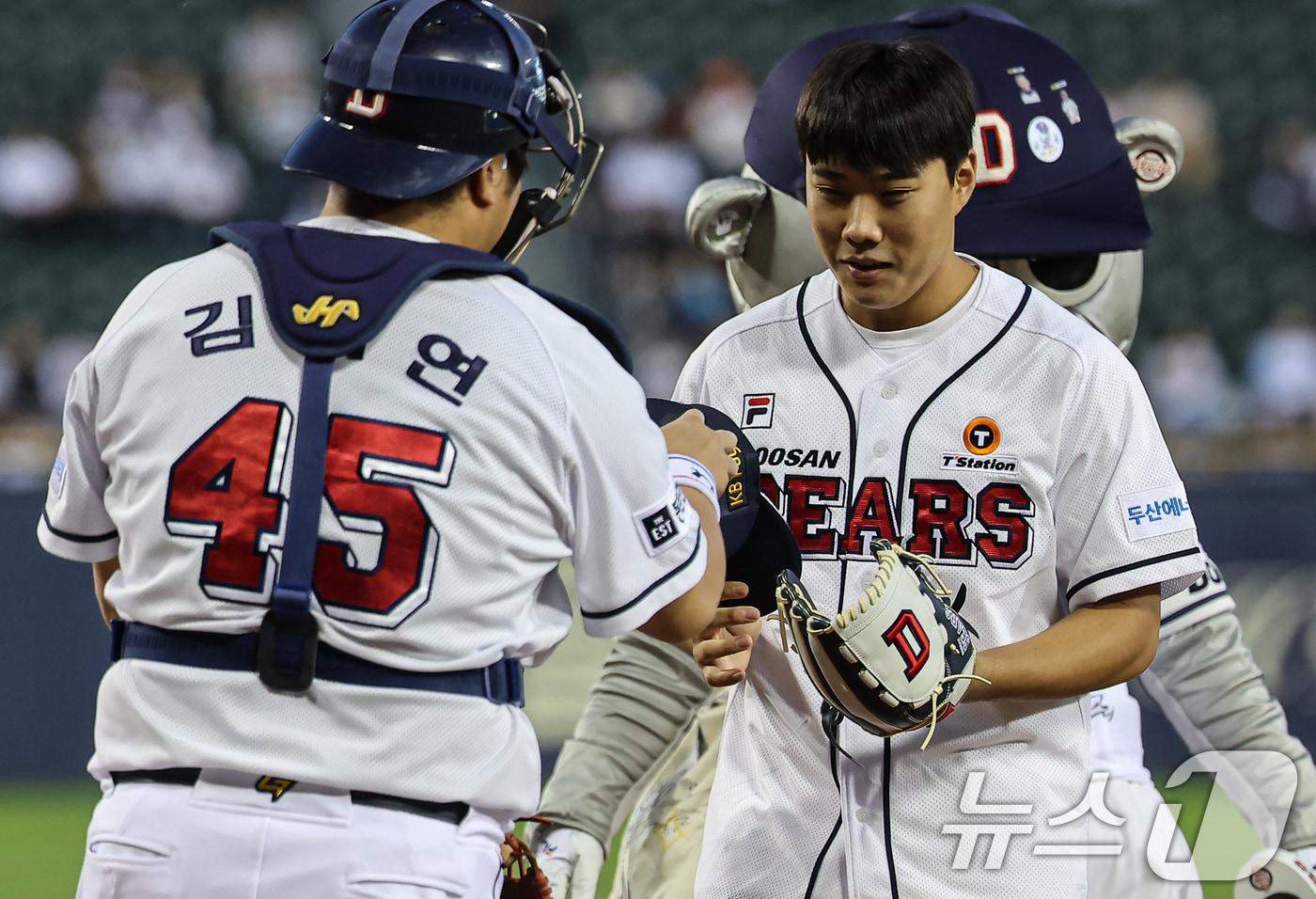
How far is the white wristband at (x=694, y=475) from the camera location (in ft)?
8.88

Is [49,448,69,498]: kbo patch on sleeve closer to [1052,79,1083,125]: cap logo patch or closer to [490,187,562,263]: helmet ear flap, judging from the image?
[490,187,562,263]: helmet ear flap

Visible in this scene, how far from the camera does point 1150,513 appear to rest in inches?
111

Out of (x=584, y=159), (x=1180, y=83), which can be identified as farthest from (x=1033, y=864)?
(x=1180, y=83)

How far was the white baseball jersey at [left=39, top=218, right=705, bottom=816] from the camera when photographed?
2.37m

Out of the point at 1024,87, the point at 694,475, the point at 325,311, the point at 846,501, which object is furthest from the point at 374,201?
the point at 1024,87

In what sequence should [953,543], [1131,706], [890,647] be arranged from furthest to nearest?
[1131,706] → [953,543] → [890,647]

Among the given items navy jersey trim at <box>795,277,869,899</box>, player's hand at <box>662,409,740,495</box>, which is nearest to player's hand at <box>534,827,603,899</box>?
navy jersey trim at <box>795,277,869,899</box>

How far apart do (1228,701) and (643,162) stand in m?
10.1

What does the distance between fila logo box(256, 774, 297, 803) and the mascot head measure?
1.78 metres

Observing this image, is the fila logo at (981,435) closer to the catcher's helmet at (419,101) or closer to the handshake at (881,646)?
the handshake at (881,646)

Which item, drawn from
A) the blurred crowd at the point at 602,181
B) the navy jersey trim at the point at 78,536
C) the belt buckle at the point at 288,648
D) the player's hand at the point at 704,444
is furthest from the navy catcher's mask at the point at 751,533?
the blurred crowd at the point at 602,181

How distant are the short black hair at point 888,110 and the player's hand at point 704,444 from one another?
494 millimetres

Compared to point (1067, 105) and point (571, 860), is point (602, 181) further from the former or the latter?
point (571, 860)

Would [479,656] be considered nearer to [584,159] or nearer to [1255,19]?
[584,159]
